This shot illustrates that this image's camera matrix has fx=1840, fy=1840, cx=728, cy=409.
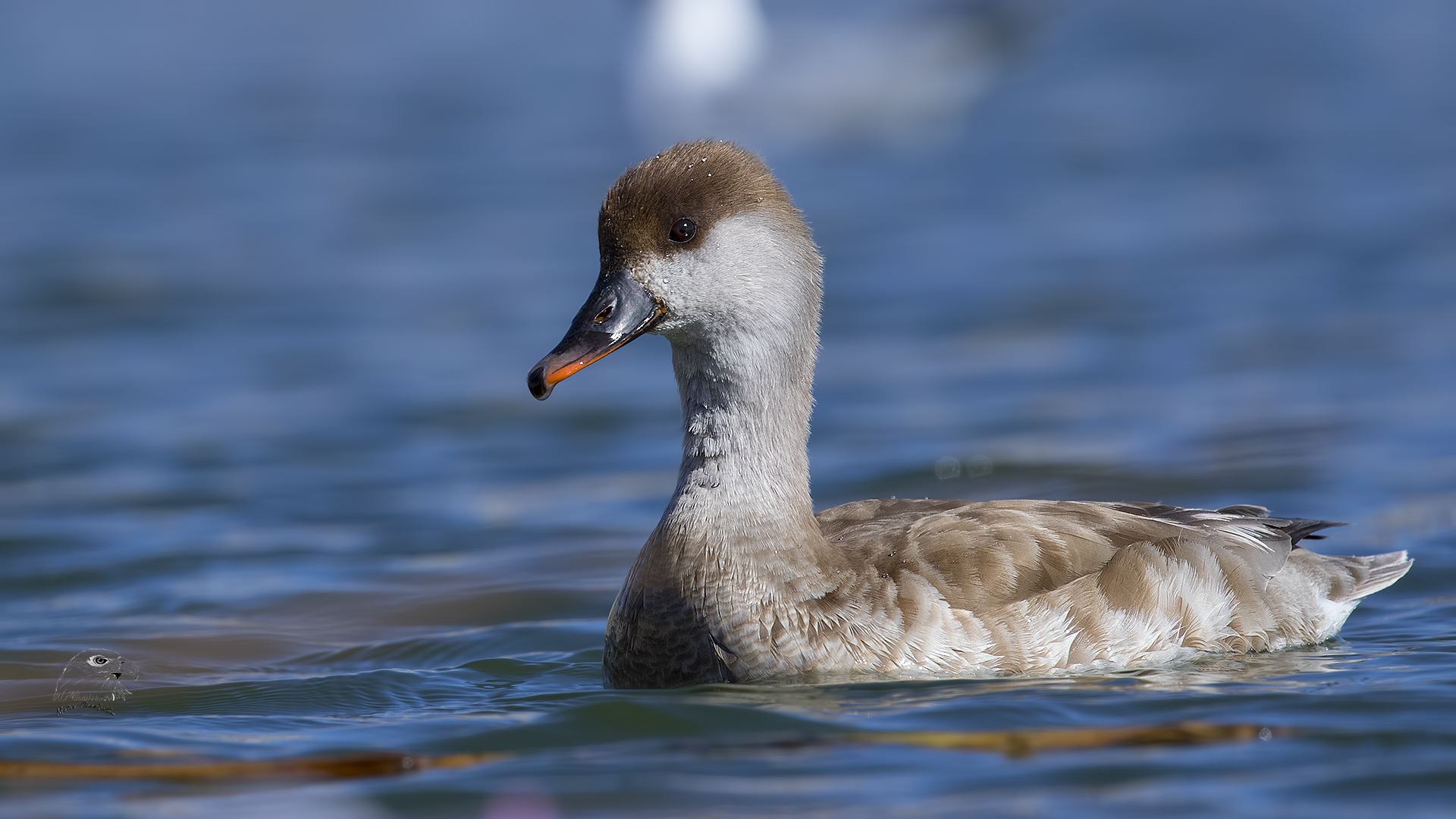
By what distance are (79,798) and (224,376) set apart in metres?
8.98

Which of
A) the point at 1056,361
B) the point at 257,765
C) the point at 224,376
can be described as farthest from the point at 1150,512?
the point at 224,376

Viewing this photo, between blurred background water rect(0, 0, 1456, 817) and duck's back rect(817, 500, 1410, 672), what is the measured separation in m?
0.21

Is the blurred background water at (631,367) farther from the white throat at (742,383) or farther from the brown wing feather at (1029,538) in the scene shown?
the white throat at (742,383)

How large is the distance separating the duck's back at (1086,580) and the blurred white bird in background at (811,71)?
12.0m

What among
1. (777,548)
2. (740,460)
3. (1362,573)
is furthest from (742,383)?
(1362,573)

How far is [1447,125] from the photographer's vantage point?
2297 centimetres

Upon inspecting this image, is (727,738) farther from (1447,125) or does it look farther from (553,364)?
(1447,125)

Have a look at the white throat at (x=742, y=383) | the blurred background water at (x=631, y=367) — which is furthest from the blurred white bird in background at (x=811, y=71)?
the white throat at (x=742, y=383)

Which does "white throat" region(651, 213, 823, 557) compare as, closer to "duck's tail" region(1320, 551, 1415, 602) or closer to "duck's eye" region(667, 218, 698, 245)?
"duck's eye" region(667, 218, 698, 245)

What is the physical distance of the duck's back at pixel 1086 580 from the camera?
708 centimetres

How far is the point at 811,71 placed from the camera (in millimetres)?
20891

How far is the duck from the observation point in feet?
23.0

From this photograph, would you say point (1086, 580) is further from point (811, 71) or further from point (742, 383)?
point (811, 71)

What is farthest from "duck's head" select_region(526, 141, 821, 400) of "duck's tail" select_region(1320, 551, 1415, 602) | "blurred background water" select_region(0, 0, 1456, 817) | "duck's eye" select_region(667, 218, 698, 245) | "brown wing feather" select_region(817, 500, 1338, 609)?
"duck's tail" select_region(1320, 551, 1415, 602)
